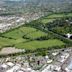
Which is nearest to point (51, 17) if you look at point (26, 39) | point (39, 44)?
point (26, 39)

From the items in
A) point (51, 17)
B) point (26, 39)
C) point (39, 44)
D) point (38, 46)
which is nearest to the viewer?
point (38, 46)

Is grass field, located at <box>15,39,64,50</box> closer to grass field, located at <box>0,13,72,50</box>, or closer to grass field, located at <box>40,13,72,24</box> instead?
grass field, located at <box>0,13,72,50</box>

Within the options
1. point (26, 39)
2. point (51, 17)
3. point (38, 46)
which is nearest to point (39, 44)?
point (38, 46)

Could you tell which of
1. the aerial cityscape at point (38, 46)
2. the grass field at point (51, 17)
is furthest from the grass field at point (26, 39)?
the grass field at point (51, 17)

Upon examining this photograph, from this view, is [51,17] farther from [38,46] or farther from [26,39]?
[38,46]

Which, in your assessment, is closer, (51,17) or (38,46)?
(38,46)

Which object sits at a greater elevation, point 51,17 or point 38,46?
point 38,46

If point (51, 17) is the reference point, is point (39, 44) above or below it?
above

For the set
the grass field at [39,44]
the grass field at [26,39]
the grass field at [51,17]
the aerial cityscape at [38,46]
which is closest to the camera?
the aerial cityscape at [38,46]

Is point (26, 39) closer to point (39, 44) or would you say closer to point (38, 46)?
point (39, 44)

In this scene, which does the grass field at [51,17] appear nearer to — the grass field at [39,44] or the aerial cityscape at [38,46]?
the aerial cityscape at [38,46]

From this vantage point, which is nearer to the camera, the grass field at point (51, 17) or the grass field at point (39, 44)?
the grass field at point (39, 44)

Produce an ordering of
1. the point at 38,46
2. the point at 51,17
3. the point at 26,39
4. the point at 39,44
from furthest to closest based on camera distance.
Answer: the point at 51,17 → the point at 26,39 → the point at 39,44 → the point at 38,46
